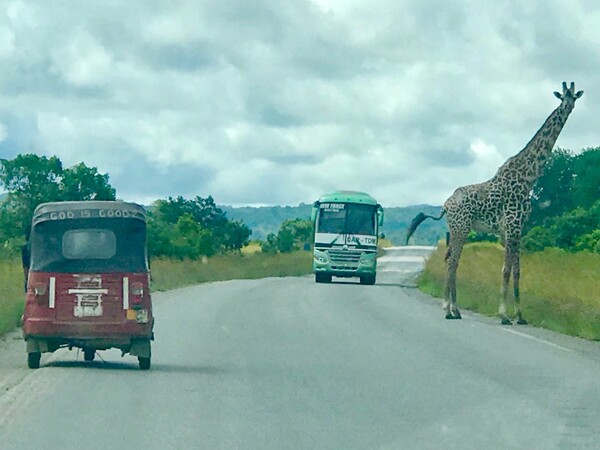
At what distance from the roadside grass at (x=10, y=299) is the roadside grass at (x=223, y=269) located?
657 cm

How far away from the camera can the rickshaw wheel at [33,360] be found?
49.5 feet

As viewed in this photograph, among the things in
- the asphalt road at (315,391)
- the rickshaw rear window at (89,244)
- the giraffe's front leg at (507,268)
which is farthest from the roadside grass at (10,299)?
the giraffe's front leg at (507,268)

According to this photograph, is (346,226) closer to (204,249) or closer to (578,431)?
(578,431)

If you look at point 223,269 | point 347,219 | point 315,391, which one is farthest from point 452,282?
point 223,269

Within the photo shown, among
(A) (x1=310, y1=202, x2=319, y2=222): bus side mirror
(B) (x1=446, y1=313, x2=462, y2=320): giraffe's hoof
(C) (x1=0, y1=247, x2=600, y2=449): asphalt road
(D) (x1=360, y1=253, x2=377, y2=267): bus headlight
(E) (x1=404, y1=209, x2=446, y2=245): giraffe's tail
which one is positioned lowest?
(C) (x1=0, y1=247, x2=600, y2=449): asphalt road

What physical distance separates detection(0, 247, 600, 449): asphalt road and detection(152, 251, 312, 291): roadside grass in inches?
801

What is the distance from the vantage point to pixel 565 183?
90000 mm

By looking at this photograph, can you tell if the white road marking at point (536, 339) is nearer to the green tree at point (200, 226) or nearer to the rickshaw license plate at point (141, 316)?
the rickshaw license plate at point (141, 316)

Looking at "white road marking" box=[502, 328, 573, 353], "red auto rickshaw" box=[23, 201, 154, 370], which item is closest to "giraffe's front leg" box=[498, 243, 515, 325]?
"white road marking" box=[502, 328, 573, 353]

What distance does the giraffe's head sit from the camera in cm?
2628

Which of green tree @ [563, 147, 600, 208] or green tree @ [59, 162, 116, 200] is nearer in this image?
green tree @ [59, 162, 116, 200]

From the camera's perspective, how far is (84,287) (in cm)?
1489

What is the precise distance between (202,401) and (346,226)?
1177 inches

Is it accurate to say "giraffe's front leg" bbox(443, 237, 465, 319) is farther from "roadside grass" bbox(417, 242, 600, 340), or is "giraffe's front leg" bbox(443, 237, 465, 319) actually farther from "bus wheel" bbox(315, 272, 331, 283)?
"bus wheel" bbox(315, 272, 331, 283)
